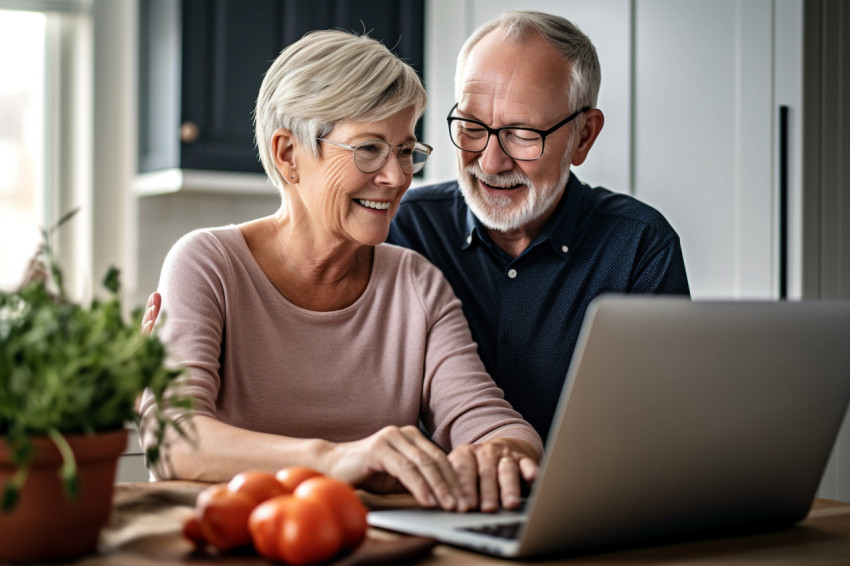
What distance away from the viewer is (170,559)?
2.73 feet

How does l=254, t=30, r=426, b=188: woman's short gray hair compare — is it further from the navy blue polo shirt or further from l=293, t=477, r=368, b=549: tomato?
l=293, t=477, r=368, b=549: tomato

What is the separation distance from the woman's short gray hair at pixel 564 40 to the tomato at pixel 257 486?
1298 millimetres

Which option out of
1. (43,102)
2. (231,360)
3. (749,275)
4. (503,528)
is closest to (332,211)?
(231,360)

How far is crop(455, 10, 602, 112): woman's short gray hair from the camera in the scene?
2008 millimetres

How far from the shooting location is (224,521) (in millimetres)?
847

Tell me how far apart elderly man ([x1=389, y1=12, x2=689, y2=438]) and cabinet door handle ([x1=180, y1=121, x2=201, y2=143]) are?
4.58ft

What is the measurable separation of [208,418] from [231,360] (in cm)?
23

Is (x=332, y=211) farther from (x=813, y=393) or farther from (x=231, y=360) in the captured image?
(x=813, y=393)

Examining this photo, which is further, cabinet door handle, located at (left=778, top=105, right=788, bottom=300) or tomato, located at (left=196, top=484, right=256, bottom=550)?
cabinet door handle, located at (left=778, top=105, right=788, bottom=300)

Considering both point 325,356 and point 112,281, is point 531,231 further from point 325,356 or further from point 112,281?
point 112,281

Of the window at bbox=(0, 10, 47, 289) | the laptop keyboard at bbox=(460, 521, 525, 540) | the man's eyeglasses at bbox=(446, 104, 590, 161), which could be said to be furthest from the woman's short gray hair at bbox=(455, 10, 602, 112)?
the window at bbox=(0, 10, 47, 289)

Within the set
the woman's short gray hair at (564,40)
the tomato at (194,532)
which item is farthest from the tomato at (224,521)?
the woman's short gray hair at (564,40)

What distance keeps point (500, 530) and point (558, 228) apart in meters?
1.14

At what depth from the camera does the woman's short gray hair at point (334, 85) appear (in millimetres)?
1594
